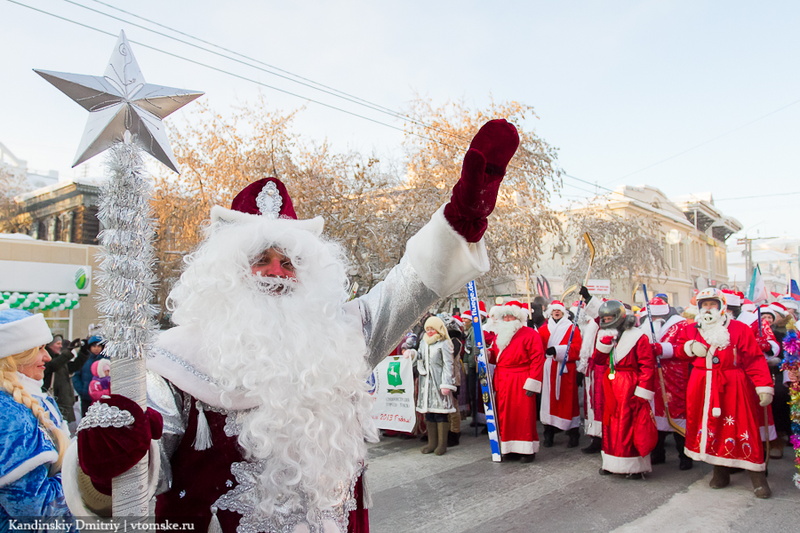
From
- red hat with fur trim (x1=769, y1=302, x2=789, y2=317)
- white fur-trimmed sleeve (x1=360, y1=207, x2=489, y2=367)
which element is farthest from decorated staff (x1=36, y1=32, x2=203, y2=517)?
red hat with fur trim (x1=769, y1=302, x2=789, y2=317)

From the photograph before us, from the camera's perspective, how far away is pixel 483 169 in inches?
58.7

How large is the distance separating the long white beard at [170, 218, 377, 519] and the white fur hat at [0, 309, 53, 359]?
3.70 feet

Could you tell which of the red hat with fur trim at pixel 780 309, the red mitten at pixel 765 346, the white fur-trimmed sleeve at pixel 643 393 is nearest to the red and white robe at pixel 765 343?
the red mitten at pixel 765 346

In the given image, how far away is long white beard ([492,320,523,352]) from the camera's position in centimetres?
757

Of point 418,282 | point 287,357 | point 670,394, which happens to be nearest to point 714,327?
point 670,394

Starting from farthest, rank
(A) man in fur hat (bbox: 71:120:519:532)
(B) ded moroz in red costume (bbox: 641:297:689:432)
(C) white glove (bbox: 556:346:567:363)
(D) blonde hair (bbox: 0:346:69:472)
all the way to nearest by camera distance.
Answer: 1. (C) white glove (bbox: 556:346:567:363)
2. (B) ded moroz in red costume (bbox: 641:297:689:432)
3. (D) blonde hair (bbox: 0:346:69:472)
4. (A) man in fur hat (bbox: 71:120:519:532)

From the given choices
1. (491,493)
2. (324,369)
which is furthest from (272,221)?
(491,493)

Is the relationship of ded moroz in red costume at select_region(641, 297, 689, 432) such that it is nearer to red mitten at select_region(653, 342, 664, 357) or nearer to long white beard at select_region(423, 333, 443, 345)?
red mitten at select_region(653, 342, 664, 357)

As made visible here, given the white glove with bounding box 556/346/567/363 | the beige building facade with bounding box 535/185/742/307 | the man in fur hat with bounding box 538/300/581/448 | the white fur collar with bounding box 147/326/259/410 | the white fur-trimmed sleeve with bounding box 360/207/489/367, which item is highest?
the beige building facade with bounding box 535/185/742/307

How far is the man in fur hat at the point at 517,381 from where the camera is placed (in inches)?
284

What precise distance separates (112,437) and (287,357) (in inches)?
22.8

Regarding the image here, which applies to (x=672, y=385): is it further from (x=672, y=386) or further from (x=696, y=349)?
(x=696, y=349)

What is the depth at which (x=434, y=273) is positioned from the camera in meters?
1.74

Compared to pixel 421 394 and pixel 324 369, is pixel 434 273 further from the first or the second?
pixel 421 394
